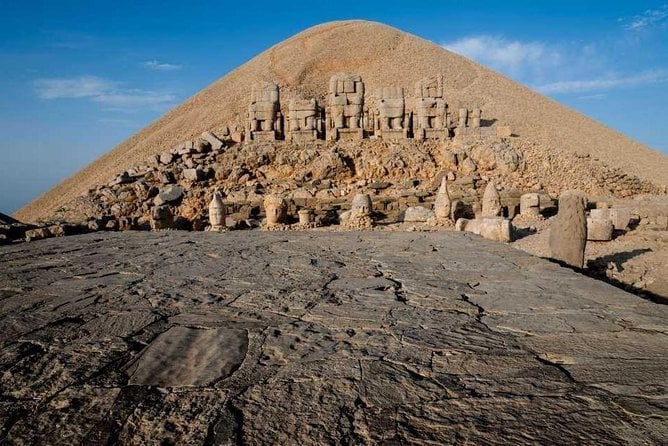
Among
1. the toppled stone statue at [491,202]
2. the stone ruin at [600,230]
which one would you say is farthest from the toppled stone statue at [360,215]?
the stone ruin at [600,230]

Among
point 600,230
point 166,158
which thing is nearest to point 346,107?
point 166,158

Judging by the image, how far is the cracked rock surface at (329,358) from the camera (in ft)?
5.44

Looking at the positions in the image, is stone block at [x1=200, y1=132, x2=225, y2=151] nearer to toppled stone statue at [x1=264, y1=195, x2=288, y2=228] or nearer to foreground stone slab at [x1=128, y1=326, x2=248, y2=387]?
toppled stone statue at [x1=264, y1=195, x2=288, y2=228]

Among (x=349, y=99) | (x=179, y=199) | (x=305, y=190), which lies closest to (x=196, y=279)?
(x=305, y=190)

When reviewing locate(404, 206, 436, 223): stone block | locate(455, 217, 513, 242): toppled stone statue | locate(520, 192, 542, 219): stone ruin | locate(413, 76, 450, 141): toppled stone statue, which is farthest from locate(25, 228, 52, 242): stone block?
locate(413, 76, 450, 141): toppled stone statue

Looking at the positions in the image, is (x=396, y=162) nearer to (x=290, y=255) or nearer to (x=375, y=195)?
(x=375, y=195)

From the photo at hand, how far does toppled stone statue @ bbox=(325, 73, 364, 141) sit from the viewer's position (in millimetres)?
19969

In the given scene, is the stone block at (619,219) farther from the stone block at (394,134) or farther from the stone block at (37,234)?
the stone block at (37,234)

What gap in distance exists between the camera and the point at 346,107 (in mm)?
20297

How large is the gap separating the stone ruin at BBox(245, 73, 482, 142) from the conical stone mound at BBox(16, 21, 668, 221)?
28.8 feet

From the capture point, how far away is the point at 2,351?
2.32 meters

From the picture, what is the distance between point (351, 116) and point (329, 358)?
18.9 meters

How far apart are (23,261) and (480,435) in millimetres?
5220

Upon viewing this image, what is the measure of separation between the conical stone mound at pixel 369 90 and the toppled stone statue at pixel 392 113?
9936 mm
